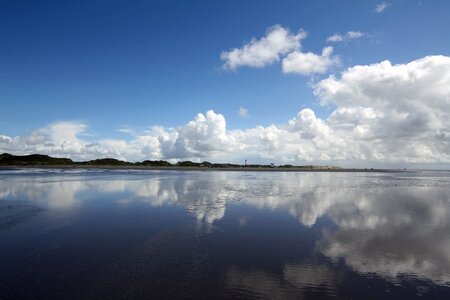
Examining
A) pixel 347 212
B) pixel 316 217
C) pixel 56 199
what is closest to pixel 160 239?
pixel 316 217

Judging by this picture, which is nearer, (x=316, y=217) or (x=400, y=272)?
(x=400, y=272)

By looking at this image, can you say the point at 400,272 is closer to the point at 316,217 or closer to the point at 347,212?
→ the point at 316,217

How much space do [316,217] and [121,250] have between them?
1447 centimetres

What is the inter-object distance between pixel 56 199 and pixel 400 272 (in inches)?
1173

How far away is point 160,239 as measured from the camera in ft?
54.0

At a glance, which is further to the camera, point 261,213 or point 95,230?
point 261,213

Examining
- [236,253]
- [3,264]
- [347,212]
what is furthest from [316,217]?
[3,264]

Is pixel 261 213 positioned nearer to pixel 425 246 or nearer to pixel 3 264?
pixel 425 246

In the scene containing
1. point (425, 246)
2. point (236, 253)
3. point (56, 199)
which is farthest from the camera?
point (56, 199)

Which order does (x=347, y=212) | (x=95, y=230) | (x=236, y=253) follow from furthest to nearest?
(x=347, y=212)
(x=95, y=230)
(x=236, y=253)

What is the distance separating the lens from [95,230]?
1842cm

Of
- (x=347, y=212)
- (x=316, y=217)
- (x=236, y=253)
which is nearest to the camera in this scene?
(x=236, y=253)

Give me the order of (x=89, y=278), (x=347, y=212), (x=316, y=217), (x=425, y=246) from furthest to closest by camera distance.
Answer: (x=347, y=212) < (x=316, y=217) < (x=425, y=246) < (x=89, y=278)

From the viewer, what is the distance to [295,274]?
38.5 feet
